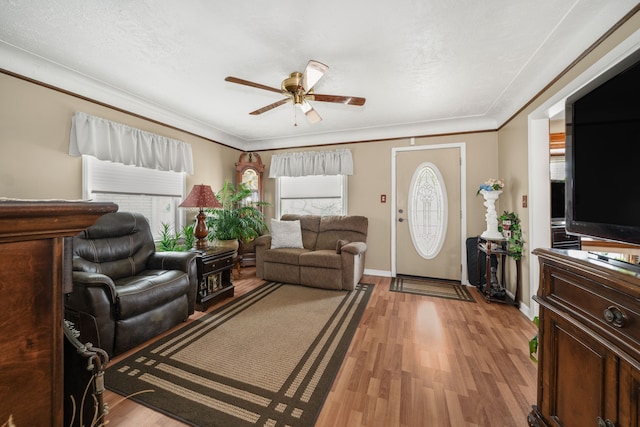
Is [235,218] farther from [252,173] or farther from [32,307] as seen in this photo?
[32,307]

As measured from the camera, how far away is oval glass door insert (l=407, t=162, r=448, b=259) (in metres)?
3.85

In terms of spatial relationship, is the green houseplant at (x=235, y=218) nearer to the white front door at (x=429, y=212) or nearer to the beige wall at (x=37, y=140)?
the beige wall at (x=37, y=140)

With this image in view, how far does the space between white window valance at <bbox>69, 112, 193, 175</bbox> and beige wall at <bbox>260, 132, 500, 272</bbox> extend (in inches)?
87.1

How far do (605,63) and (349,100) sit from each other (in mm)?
1739

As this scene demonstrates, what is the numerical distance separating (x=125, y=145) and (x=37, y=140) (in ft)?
2.36

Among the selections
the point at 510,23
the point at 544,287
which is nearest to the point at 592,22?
the point at 510,23

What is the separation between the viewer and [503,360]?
187 centimetres

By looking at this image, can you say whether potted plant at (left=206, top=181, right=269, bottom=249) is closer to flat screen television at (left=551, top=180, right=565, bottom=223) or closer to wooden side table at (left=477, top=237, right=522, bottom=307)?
wooden side table at (left=477, top=237, right=522, bottom=307)

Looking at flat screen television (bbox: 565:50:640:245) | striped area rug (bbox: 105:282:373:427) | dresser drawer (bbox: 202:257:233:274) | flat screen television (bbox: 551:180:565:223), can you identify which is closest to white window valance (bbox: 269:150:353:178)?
dresser drawer (bbox: 202:257:233:274)

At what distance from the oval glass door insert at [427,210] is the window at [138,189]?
3.50 meters

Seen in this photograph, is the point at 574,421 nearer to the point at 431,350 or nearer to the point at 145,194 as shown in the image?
the point at 431,350

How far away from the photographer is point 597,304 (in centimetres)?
95

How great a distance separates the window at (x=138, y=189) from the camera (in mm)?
2727

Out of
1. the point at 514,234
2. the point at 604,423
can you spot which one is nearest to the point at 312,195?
the point at 514,234
